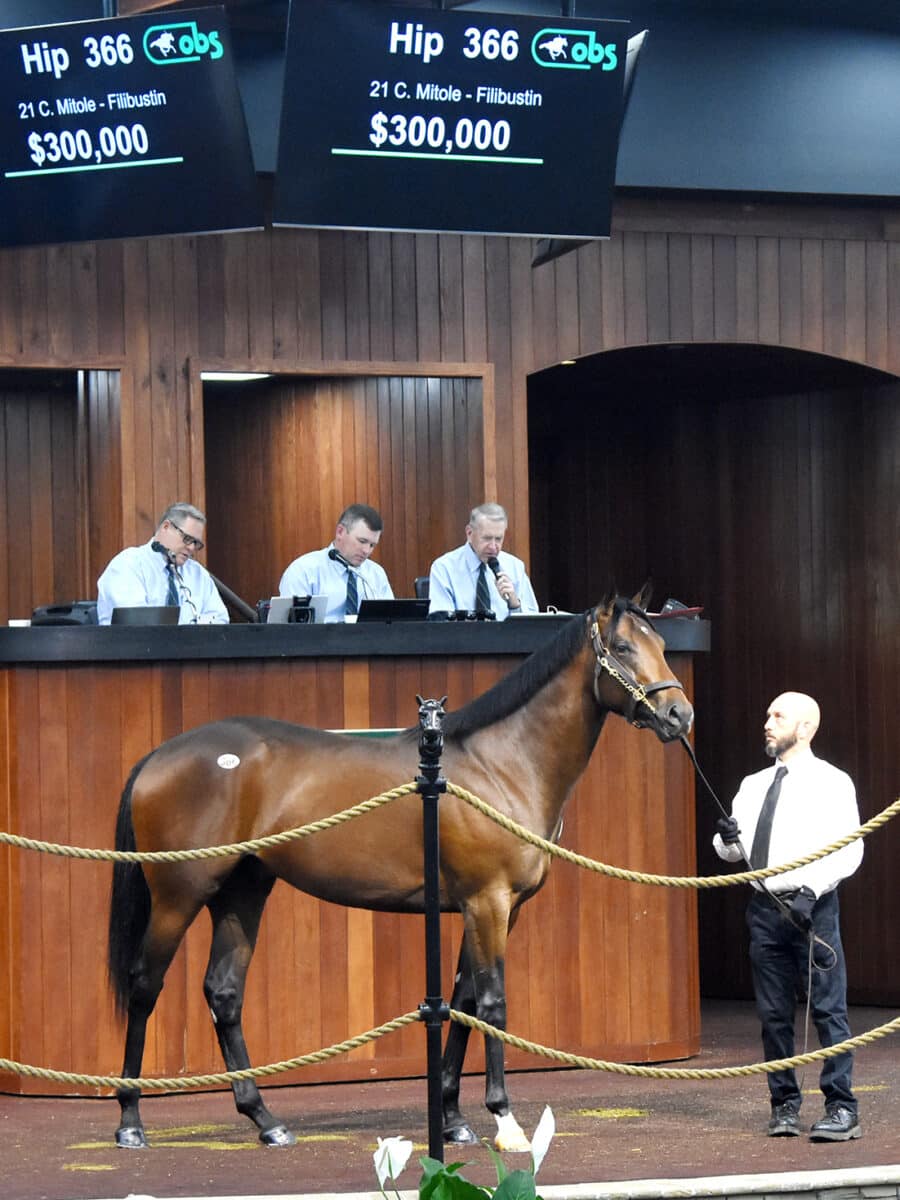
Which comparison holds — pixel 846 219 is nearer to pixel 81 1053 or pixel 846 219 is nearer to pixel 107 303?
pixel 107 303

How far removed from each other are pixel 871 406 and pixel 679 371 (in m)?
1.07

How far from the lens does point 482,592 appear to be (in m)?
8.77

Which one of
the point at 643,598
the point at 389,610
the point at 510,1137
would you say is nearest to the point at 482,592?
the point at 389,610

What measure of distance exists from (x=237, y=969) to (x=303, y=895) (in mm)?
1241

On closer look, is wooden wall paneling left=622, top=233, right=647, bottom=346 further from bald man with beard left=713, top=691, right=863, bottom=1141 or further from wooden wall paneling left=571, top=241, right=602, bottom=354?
bald man with beard left=713, top=691, right=863, bottom=1141

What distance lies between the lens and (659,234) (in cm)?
983

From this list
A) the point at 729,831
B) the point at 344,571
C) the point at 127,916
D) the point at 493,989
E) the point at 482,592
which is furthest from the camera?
the point at 344,571

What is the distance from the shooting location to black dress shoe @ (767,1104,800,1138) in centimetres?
607

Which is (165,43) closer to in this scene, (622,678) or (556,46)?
(556,46)

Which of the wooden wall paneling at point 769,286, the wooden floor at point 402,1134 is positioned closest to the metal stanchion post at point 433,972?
the wooden floor at point 402,1134

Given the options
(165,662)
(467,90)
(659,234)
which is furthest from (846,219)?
(165,662)

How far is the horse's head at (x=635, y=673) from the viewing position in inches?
240

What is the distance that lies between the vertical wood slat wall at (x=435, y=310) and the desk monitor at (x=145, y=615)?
1872 millimetres

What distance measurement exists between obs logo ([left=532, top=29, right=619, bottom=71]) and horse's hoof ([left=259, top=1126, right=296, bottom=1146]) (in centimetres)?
446
